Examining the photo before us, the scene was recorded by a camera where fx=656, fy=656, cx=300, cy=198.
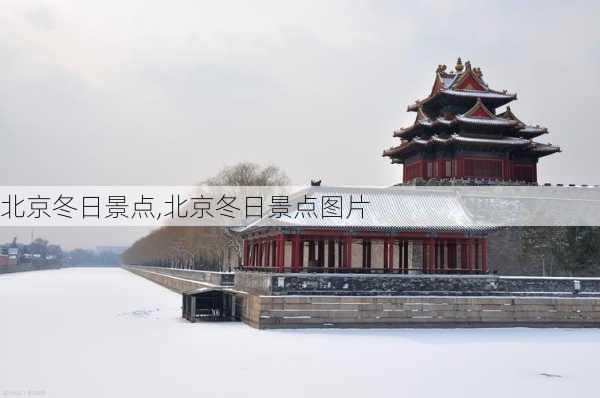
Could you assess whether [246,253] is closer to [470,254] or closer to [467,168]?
[470,254]

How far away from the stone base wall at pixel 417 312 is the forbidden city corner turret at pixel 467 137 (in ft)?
51.6

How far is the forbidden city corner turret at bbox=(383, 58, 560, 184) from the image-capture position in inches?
1753

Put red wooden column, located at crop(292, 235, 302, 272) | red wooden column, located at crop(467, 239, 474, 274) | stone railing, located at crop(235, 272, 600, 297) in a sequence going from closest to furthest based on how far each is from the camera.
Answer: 1. stone railing, located at crop(235, 272, 600, 297)
2. red wooden column, located at crop(292, 235, 302, 272)
3. red wooden column, located at crop(467, 239, 474, 274)

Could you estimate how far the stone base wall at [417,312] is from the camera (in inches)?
1060

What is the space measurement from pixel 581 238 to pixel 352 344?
23.6 meters

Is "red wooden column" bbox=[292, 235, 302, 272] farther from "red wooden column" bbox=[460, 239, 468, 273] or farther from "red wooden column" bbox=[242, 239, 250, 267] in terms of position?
"red wooden column" bbox=[242, 239, 250, 267]

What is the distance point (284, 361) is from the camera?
18.9 m

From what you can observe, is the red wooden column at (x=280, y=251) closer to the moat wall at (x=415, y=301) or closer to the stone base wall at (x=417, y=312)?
the moat wall at (x=415, y=301)

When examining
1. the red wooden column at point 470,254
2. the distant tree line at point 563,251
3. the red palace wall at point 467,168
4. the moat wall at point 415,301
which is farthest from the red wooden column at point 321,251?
the red palace wall at point 467,168

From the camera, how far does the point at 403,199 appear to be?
32.7 m

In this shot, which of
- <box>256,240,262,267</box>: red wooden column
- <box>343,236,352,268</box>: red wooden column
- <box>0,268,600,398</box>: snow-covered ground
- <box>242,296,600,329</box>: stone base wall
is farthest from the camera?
<box>256,240,262,267</box>: red wooden column

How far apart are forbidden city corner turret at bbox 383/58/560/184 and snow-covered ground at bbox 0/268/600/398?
18.4 metres

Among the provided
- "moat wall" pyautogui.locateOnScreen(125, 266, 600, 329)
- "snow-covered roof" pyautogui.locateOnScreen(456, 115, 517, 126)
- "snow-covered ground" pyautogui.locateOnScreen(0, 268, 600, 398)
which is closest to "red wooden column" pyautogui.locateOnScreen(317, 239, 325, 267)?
"moat wall" pyautogui.locateOnScreen(125, 266, 600, 329)

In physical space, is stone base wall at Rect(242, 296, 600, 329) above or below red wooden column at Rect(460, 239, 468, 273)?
below
